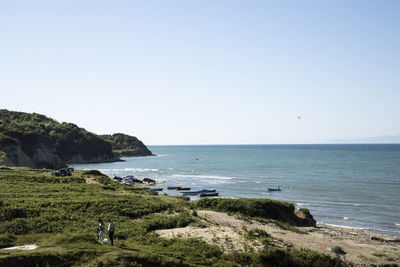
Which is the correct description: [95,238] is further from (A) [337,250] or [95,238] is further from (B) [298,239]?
(A) [337,250]

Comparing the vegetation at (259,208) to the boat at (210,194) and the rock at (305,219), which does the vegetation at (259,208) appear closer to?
the rock at (305,219)

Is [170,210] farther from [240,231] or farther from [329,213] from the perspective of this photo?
[329,213]

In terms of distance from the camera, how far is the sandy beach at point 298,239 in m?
25.9

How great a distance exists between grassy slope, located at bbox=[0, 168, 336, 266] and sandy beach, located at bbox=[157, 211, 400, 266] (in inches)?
65.2

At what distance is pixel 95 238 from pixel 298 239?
17.7 m

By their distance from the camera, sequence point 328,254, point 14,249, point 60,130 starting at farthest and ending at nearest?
point 60,130 < point 328,254 < point 14,249

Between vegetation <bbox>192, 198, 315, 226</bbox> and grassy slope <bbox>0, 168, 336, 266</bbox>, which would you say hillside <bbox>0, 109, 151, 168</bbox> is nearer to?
grassy slope <bbox>0, 168, 336, 266</bbox>

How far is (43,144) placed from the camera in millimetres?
117438

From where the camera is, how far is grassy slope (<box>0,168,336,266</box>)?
59.9 ft

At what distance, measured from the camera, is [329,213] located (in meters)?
50.3

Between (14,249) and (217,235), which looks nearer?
(14,249)

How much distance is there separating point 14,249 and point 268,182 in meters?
72.3

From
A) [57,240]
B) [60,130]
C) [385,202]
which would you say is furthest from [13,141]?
[385,202]

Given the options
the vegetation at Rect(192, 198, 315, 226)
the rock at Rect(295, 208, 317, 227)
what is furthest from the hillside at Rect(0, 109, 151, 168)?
the rock at Rect(295, 208, 317, 227)
